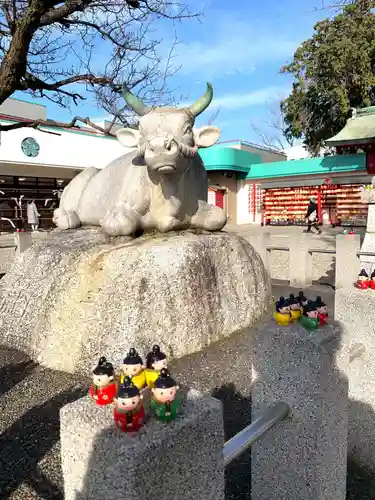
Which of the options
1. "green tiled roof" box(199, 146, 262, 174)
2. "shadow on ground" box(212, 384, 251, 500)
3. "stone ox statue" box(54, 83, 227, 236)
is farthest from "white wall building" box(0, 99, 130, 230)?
"shadow on ground" box(212, 384, 251, 500)

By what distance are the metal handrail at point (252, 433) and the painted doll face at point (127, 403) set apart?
0.43 metres

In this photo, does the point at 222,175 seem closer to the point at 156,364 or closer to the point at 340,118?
the point at 340,118

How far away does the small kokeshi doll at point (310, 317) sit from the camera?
5.83ft

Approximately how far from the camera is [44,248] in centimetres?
461

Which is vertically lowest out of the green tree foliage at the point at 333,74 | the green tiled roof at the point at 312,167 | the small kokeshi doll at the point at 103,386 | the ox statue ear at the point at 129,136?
the small kokeshi doll at the point at 103,386

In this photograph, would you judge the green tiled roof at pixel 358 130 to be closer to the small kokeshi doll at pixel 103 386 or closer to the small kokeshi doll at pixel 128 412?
the small kokeshi doll at pixel 103 386

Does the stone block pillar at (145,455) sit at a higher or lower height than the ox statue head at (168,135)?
lower

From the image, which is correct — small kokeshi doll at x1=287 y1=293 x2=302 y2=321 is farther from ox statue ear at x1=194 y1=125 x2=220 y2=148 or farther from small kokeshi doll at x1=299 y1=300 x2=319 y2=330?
ox statue ear at x1=194 y1=125 x2=220 y2=148

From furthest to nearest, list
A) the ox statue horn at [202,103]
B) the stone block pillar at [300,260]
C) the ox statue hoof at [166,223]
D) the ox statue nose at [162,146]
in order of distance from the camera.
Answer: the stone block pillar at [300,260] → the ox statue hoof at [166,223] → the ox statue horn at [202,103] → the ox statue nose at [162,146]

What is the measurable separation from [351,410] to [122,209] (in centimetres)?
287

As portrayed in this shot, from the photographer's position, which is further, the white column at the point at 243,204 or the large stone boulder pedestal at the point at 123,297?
the white column at the point at 243,204

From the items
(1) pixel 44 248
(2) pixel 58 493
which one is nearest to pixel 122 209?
(1) pixel 44 248

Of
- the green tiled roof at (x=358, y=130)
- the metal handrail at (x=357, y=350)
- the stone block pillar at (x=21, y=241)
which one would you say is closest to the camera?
the metal handrail at (x=357, y=350)

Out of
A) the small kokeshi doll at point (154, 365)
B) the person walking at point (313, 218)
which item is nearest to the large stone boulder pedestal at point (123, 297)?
the small kokeshi doll at point (154, 365)
